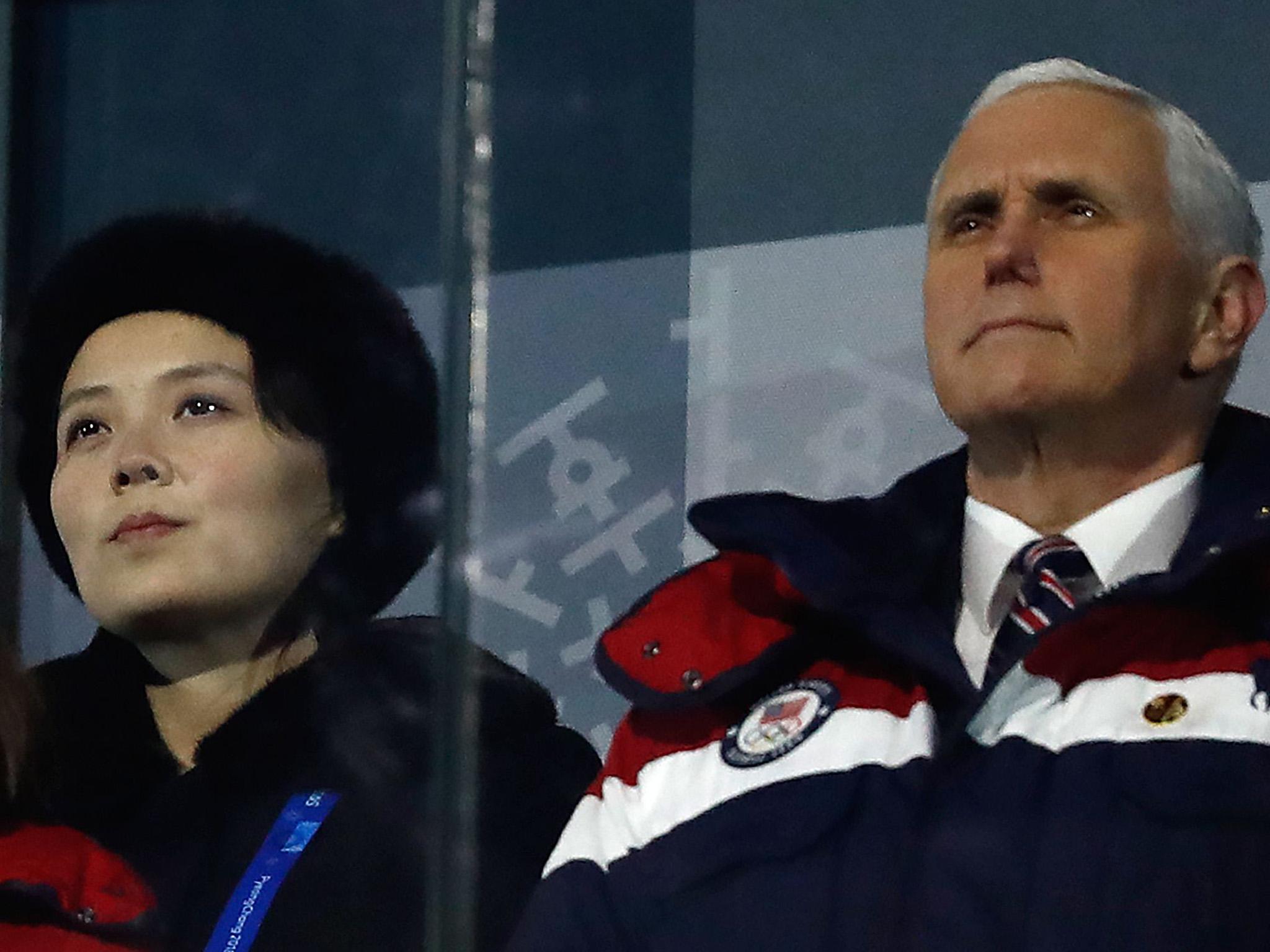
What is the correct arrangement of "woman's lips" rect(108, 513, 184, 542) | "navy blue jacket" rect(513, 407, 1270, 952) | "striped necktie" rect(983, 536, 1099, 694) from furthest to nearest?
1. "woman's lips" rect(108, 513, 184, 542)
2. "striped necktie" rect(983, 536, 1099, 694)
3. "navy blue jacket" rect(513, 407, 1270, 952)

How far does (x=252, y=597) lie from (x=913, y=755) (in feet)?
1.99

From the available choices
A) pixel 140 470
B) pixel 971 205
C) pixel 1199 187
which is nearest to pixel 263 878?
pixel 140 470

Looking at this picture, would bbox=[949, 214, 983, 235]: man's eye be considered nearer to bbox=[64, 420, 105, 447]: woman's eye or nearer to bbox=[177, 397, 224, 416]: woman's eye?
bbox=[177, 397, 224, 416]: woman's eye

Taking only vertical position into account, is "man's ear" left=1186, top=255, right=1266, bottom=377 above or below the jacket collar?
above

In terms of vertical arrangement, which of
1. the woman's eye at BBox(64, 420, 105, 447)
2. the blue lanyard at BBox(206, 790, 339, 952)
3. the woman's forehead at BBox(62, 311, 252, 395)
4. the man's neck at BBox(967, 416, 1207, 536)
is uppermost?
the woman's forehead at BBox(62, 311, 252, 395)

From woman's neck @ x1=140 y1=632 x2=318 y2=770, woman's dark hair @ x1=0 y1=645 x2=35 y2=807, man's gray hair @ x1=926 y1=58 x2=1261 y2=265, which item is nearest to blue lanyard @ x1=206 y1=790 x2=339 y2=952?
woman's neck @ x1=140 y1=632 x2=318 y2=770

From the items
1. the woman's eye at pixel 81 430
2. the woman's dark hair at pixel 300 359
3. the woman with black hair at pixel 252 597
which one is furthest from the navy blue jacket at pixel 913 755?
the woman's eye at pixel 81 430

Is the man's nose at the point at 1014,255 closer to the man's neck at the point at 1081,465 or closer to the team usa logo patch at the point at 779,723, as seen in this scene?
the man's neck at the point at 1081,465

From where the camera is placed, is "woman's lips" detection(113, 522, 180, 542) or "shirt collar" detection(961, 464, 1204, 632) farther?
"woman's lips" detection(113, 522, 180, 542)

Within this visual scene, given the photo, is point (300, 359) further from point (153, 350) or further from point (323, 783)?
point (323, 783)

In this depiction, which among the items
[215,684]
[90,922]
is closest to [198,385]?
[215,684]

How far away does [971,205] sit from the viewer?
160 centimetres

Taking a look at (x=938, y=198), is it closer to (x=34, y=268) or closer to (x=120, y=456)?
(x=120, y=456)

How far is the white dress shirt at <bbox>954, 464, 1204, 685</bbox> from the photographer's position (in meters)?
1.50
